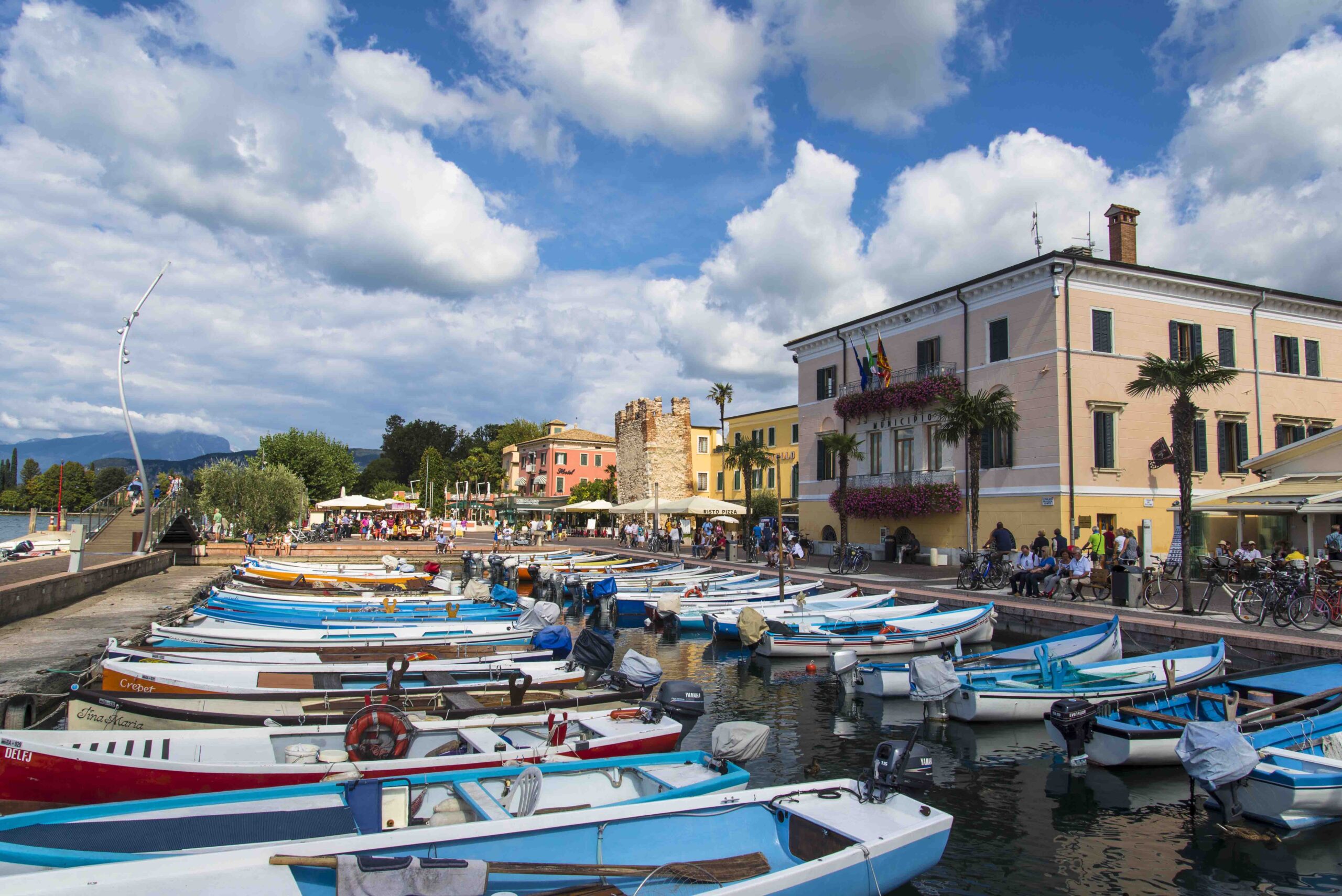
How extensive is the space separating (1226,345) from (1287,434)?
457 centimetres

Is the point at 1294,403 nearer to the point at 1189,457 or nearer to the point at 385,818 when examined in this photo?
the point at 1189,457

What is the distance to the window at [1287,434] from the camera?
3095cm

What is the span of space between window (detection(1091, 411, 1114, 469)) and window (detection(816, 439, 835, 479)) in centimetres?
1177

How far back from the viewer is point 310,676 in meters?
11.3

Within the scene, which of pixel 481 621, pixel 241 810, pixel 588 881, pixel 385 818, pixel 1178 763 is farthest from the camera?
pixel 481 621

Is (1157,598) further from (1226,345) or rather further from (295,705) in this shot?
(295,705)

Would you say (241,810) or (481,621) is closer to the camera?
(241,810)

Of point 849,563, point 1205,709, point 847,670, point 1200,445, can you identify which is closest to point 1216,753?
point 1205,709

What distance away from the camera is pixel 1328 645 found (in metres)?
14.0

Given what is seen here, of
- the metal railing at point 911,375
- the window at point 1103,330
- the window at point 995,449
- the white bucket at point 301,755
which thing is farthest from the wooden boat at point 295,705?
the metal railing at point 911,375

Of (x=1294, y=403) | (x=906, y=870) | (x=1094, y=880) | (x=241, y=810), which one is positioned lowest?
(x=1094, y=880)

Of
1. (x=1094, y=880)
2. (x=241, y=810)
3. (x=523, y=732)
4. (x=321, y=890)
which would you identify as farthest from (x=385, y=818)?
(x=1094, y=880)

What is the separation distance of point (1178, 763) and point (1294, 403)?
91.2 feet

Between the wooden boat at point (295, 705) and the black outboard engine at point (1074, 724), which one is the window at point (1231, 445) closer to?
the black outboard engine at point (1074, 724)
